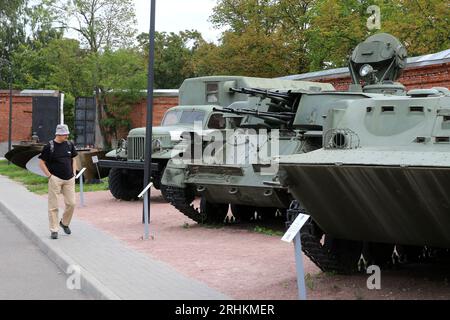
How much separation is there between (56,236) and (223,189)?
251 centimetres

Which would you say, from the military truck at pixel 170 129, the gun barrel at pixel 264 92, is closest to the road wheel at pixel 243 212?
the military truck at pixel 170 129

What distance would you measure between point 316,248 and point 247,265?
138 cm

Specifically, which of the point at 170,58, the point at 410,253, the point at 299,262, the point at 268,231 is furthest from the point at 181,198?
the point at 170,58

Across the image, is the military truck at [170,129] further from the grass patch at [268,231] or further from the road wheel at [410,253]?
the road wheel at [410,253]

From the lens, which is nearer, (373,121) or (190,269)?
(373,121)

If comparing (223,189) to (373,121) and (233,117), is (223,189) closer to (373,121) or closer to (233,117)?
(233,117)

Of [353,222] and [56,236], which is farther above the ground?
[353,222]

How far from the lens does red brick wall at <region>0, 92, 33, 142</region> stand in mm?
36219

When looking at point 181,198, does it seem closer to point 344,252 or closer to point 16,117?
point 344,252

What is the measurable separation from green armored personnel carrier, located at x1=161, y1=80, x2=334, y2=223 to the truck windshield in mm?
3669

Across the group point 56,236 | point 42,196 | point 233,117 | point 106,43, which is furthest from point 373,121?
point 106,43

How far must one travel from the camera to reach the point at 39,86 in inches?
1976

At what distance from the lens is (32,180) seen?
22.4 metres

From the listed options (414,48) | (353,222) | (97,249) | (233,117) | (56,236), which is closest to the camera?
(353,222)
